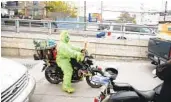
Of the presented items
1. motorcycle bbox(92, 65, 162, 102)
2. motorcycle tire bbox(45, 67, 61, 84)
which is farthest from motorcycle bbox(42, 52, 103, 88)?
motorcycle bbox(92, 65, 162, 102)

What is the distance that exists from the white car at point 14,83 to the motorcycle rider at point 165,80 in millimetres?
1923

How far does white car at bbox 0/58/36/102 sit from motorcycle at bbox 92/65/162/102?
1.24 m

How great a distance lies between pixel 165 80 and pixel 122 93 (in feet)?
1.64

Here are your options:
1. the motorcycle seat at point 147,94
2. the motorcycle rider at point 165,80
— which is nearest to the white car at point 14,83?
the motorcycle seat at point 147,94

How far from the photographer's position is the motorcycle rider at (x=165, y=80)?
8.32 ft

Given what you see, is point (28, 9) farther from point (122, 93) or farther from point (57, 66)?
point (122, 93)

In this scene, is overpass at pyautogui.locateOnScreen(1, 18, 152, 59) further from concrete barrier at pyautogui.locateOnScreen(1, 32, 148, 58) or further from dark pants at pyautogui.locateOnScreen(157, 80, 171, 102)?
dark pants at pyautogui.locateOnScreen(157, 80, 171, 102)

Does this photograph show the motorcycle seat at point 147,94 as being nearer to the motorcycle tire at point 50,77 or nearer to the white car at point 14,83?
the white car at point 14,83

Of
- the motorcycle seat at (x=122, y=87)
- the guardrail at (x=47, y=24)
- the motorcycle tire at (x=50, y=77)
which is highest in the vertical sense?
the guardrail at (x=47, y=24)

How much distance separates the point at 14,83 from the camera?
12.4 ft

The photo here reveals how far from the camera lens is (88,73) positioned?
222 inches

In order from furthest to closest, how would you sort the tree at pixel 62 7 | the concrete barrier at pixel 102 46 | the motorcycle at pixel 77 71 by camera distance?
the tree at pixel 62 7
the concrete barrier at pixel 102 46
the motorcycle at pixel 77 71

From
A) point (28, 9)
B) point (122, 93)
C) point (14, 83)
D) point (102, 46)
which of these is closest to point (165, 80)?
point (122, 93)

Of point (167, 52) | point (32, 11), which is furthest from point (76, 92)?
point (32, 11)
